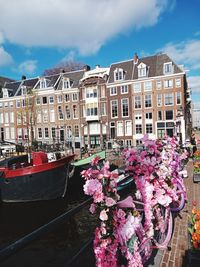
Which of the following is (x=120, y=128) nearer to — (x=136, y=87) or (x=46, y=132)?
(x=136, y=87)

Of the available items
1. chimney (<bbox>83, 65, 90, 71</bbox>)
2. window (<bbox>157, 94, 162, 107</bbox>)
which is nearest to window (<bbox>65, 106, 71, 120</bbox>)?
chimney (<bbox>83, 65, 90, 71</bbox>)

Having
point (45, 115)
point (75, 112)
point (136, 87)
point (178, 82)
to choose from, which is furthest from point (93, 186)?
point (45, 115)

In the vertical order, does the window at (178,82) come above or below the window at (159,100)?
above

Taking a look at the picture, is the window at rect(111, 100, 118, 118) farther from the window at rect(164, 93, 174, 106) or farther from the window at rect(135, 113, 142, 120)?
the window at rect(164, 93, 174, 106)

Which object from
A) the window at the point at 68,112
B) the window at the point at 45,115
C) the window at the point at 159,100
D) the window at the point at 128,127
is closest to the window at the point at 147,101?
the window at the point at 159,100

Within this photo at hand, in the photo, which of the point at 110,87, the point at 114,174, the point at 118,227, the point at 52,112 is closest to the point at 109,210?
the point at 118,227

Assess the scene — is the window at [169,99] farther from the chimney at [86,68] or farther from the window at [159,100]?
the chimney at [86,68]

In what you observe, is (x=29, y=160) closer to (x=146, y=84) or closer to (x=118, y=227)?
(x=118, y=227)

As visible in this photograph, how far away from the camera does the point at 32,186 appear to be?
1538 cm

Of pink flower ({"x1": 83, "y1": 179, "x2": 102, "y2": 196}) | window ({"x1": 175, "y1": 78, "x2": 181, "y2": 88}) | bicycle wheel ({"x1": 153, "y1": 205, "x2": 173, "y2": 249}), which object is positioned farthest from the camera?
window ({"x1": 175, "y1": 78, "x2": 181, "y2": 88})

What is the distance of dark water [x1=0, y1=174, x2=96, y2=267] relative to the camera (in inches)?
347

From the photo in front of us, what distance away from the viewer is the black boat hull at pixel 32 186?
15.3 meters

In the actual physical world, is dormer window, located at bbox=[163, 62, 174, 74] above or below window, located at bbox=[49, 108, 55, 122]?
above

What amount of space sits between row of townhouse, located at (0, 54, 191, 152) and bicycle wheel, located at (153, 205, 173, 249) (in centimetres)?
3008
